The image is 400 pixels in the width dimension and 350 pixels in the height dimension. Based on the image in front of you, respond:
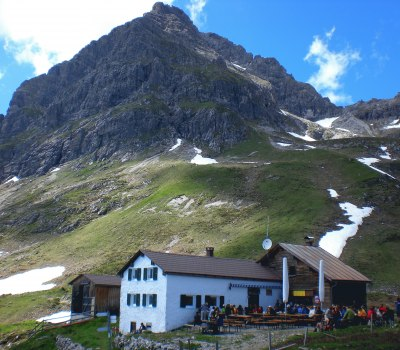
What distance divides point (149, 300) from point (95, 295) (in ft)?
47.0

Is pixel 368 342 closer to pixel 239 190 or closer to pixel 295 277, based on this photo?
pixel 295 277

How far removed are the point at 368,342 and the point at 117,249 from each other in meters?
76.5

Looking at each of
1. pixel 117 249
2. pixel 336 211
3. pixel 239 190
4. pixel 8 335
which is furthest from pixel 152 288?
pixel 239 190

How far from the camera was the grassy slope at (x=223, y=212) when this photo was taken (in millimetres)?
77375

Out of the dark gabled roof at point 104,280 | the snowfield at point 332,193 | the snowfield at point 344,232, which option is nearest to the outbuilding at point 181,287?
the dark gabled roof at point 104,280

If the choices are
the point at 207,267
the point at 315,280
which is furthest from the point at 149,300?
the point at 315,280

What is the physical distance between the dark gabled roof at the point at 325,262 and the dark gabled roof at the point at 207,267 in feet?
9.12

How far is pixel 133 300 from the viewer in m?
Result: 45.6

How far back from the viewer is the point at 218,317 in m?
36.2

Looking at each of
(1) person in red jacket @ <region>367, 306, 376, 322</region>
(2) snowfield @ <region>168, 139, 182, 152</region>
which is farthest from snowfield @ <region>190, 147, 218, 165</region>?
(1) person in red jacket @ <region>367, 306, 376, 322</region>

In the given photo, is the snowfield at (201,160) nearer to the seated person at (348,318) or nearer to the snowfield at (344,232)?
the snowfield at (344,232)

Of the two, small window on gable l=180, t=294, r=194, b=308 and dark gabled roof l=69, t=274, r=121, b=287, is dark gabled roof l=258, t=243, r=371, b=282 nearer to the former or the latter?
small window on gable l=180, t=294, r=194, b=308

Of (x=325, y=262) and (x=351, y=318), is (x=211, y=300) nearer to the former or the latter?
(x=325, y=262)

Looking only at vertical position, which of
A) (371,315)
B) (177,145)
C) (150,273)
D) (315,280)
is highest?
(177,145)
